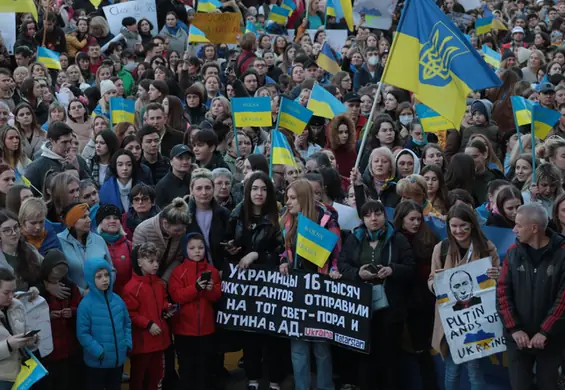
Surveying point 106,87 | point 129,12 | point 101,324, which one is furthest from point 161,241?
point 129,12

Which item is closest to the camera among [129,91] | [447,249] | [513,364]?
Result: [513,364]

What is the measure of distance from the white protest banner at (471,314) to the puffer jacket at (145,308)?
2249 millimetres

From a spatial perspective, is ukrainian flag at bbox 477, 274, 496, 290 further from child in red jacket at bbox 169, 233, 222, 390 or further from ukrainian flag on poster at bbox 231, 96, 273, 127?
ukrainian flag on poster at bbox 231, 96, 273, 127

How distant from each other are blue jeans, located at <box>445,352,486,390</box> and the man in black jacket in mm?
398

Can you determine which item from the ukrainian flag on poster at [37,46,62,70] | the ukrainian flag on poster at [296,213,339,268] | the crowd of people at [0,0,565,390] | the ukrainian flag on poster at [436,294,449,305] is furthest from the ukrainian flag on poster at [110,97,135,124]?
the ukrainian flag on poster at [436,294,449,305]

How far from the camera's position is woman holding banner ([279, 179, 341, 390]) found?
812cm

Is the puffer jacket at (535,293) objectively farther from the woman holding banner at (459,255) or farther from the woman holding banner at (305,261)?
the woman holding banner at (305,261)

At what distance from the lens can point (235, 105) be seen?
11.3 meters

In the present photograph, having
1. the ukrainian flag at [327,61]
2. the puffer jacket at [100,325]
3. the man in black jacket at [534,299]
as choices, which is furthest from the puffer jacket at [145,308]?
the ukrainian flag at [327,61]

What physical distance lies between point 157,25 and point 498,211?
41.2 feet

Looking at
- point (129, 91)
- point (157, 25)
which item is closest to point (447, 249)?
point (129, 91)

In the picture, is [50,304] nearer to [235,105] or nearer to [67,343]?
[67,343]

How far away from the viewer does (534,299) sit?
712 centimetres

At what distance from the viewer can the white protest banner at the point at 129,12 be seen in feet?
61.7
